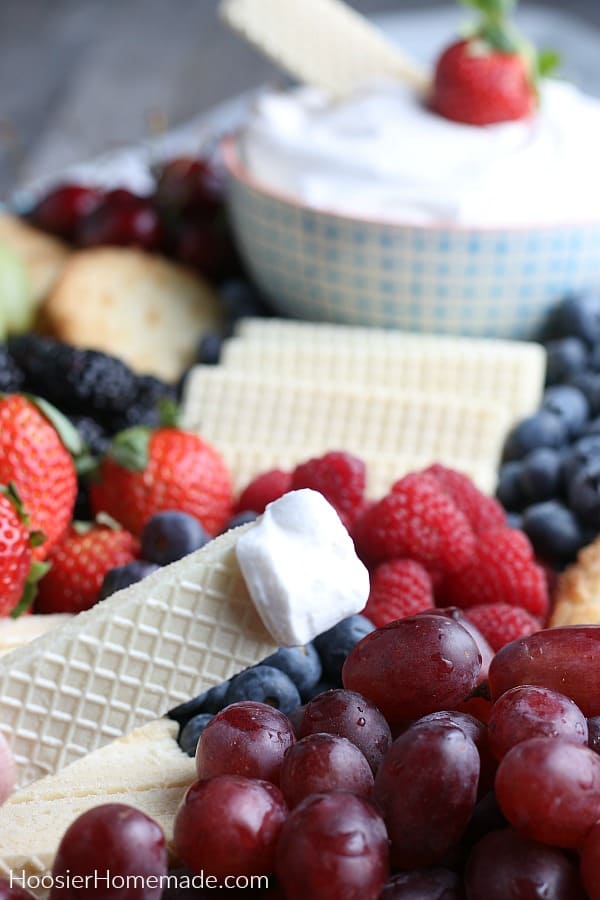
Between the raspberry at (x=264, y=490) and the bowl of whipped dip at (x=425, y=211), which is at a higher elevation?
the bowl of whipped dip at (x=425, y=211)

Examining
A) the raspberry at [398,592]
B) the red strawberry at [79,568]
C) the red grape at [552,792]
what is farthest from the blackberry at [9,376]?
the red grape at [552,792]

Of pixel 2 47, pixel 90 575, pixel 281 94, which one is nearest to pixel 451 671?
pixel 90 575

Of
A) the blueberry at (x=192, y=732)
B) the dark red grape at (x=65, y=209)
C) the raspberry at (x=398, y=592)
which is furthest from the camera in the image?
the dark red grape at (x=65, y=209)

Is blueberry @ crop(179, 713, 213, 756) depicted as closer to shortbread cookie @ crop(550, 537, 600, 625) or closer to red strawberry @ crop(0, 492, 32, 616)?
red strawberry @ crop(0, 492, 32, 616)

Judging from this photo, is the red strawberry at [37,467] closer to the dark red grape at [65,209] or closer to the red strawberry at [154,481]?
the red strawberry at [154,481]

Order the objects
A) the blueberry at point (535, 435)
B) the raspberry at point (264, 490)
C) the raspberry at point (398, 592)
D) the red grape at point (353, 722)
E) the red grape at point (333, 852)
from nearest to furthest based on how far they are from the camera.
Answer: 1. the red grape at point (333, 852)
2. the red grape at point (353, 722)
3. the raspberry at point (398, 592)
4. the raspberry at point (264, 490)
5. the blueberry at point (535, 435)

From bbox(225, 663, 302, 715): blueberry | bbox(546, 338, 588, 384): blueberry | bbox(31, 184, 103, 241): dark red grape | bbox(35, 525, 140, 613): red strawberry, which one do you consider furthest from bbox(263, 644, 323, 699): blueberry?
bbox(31, 184, 103, 241): dark red grape

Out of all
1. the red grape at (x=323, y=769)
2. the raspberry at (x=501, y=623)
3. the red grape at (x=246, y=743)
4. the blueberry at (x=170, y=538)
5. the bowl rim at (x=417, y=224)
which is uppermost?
the red grape at (x=323, y=769)

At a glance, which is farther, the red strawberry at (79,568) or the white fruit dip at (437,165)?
the white fruit dip at (437,165)
